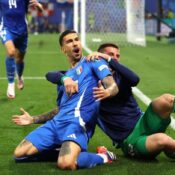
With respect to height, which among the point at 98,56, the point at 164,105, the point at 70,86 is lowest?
the point at 164,105

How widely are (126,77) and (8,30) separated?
5015 millimetres

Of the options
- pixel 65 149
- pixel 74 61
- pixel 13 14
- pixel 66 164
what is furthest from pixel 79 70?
pixel 13 14

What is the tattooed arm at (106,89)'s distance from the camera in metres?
4.55

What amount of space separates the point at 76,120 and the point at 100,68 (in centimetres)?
51

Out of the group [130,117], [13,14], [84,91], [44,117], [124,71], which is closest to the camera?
[124,71]

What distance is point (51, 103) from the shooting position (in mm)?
8508

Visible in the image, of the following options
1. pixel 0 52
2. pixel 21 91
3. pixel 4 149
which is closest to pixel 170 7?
pixel 0 52

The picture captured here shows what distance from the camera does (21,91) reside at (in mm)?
9938

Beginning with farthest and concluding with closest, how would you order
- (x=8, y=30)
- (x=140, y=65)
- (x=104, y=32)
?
(x=104, y=32) < (x=140, y=65) < (x=8, y=30)

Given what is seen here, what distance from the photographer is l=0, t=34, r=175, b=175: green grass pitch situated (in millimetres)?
4785

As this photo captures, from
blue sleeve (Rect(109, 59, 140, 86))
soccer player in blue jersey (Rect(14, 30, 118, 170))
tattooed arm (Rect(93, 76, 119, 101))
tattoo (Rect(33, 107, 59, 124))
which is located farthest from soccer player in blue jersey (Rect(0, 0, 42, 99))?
tattooed arm (Rect(93, 76, 119, 101))

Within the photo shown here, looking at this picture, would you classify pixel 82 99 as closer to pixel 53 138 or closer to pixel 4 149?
pixel 53 138

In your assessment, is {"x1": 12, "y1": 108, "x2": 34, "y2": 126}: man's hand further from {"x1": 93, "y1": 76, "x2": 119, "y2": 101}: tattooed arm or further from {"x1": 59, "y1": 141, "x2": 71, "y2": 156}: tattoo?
{"x1": 93, "y1": 76, "x2": 119, "y2": 101}: tattooed arm

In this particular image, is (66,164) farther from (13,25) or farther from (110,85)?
(13,25)
